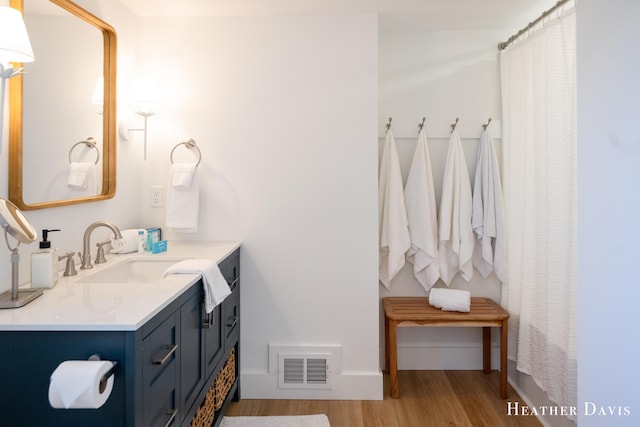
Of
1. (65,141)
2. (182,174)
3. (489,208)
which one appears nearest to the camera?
(65,141)

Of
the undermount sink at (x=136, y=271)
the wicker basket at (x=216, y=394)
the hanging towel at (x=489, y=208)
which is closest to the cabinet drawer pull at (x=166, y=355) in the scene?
the wicker basket at (x=216, y=394)

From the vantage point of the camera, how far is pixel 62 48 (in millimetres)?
1951

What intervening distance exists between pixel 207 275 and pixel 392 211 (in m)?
1.42

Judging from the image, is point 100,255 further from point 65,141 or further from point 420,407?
point 420,407

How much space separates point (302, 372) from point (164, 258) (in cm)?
107

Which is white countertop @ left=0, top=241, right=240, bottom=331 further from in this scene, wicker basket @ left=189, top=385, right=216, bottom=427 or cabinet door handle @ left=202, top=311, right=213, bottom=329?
wicker basket @ left=189, top=385, right=216, bottom=427

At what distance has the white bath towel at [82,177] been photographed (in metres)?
2.04

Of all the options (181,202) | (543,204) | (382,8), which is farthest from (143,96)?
(543,204)

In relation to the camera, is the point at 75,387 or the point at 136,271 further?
the point at 136,271

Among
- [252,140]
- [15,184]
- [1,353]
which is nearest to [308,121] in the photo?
[252,140]

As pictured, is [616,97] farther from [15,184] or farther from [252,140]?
[15,184]

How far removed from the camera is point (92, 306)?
142 cm

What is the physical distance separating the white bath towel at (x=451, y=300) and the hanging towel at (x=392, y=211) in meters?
0.30

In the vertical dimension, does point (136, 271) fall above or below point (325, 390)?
above
